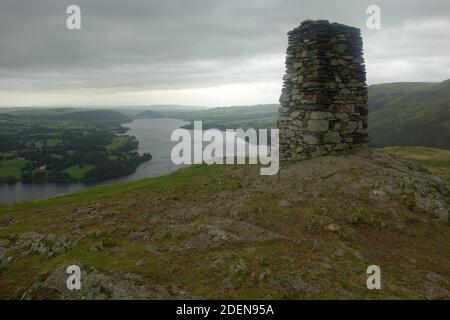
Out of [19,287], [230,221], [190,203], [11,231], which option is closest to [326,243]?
[230,221]

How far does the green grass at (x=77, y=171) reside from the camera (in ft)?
Result: 351

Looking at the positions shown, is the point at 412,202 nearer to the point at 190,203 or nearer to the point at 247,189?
the point at 247,189

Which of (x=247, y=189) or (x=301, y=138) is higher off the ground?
(x=301, y=138)

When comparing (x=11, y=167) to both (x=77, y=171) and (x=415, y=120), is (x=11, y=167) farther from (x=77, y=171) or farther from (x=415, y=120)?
(x=415, y=120)

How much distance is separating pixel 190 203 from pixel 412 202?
8.06 m

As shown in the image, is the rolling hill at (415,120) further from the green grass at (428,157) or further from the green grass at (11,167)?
the green grass at (11,167)

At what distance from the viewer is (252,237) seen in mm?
9672

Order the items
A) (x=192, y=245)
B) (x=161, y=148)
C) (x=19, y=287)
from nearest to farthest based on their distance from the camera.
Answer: (x=19, y=287) → (x=192, y=245) → (x=161, y=148)

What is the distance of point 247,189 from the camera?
47.8 feet

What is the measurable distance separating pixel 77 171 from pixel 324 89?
111 m

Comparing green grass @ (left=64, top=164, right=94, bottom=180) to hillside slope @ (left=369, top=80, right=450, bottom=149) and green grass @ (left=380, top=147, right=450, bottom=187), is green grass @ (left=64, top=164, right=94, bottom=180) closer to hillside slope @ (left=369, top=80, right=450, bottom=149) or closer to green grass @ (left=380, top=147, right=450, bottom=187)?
green grass @ (left=380, top=147, right=450, bottom=187)

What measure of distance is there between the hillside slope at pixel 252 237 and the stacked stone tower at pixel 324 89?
3.92ft

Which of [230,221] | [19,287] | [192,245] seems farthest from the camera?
[230,221]

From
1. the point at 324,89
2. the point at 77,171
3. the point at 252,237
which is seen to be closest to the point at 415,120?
the point at 77,171
